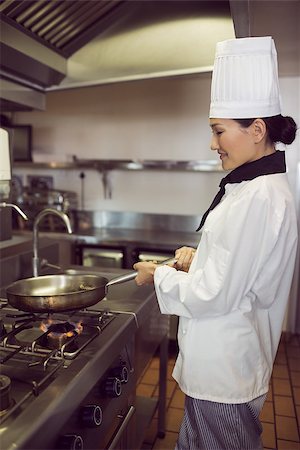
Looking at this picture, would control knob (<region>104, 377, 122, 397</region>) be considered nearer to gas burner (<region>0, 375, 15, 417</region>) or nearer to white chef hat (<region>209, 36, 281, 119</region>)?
gas burner (<region>0, 375, 15, 417</region>)

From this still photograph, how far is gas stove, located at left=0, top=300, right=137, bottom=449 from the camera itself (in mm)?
782

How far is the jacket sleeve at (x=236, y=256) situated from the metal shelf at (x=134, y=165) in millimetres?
2064

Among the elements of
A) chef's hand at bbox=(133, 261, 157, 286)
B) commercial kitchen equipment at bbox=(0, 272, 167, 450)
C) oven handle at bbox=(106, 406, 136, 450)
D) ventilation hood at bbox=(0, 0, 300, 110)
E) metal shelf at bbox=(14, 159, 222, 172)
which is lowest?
oven handle at bbox=(106, 406, 136, 450)

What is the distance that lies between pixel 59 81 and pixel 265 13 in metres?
1.17

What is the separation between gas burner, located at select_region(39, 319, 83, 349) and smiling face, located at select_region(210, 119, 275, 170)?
63 cm

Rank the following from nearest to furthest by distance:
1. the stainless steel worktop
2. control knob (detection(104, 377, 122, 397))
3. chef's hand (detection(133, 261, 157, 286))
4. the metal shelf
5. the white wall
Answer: control knob (detection(104, 377, 122, 397))
chef's hand (detection(133, 261, 157, 286))
the stainless steel worktop
the metal shelf
the white wall

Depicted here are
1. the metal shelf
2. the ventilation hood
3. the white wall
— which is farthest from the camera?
the white wall

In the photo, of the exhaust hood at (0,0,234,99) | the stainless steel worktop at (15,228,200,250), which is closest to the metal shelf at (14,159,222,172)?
the stainless steel worktop at (15,228,200,250)

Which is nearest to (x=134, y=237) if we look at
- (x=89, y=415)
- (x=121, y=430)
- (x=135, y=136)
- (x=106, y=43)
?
(x=135, y=136)

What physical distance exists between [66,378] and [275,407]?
1709 mm

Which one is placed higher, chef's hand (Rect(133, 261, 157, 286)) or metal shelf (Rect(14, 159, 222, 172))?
metal shelf (Rect(14, 159, 222, 172))

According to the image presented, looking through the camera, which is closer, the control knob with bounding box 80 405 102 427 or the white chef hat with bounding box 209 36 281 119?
the control knob with bounding box 80 405 102 427

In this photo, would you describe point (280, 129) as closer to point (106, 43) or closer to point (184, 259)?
point (184, 259)

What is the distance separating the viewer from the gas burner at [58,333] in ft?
3.52
